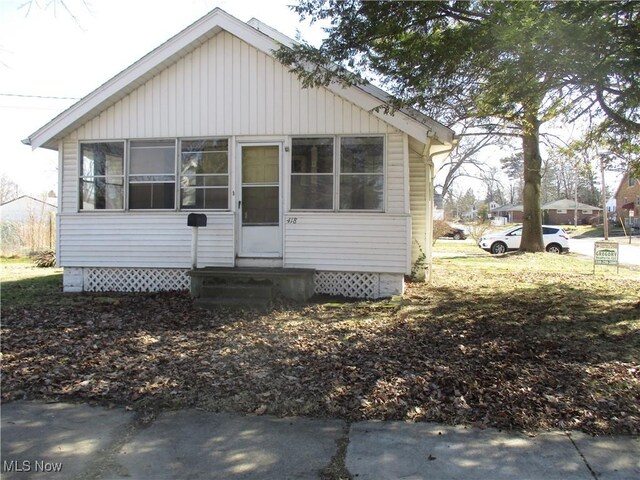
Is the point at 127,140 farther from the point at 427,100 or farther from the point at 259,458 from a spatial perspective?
the point at 259,458

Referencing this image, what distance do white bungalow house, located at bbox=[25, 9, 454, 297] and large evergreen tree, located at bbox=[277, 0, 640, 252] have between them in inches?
33.2

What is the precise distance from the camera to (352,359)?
16.1 feet

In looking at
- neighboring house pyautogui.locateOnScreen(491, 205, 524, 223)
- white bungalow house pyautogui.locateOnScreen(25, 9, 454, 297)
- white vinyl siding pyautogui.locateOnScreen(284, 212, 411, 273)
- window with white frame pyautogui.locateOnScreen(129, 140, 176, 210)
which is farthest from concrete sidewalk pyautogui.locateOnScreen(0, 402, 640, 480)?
neighboring house pyautogui.locateOnScreen(491, 205, 524, 223)

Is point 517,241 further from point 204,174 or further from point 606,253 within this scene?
point 204,174

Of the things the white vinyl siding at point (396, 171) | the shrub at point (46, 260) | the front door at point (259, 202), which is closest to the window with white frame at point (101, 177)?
the front door at point (259, 202)

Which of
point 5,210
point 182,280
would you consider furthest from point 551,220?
point 182,280

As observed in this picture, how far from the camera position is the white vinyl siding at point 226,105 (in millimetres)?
8516

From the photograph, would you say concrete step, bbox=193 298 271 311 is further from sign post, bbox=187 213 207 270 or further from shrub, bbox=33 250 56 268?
shrub, bbox=33 250 56 268

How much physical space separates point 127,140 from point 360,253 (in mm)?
4906

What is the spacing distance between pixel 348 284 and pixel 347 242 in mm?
767

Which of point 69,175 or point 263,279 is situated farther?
point 69,175

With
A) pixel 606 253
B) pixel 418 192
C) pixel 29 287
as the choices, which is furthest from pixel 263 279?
pixel 606 253

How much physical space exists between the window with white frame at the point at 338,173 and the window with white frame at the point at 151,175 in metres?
2.42

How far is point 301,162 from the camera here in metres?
8.70
